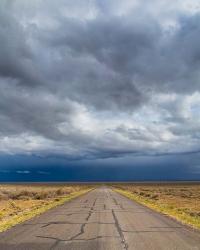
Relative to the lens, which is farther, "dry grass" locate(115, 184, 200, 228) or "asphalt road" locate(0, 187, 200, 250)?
Answer: "dry grass" locate(115, 184, 200, 228)

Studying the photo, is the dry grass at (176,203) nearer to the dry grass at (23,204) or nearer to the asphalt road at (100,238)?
the asphalt road at (100,238)

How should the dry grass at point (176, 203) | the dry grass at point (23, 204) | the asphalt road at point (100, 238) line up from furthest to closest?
the dry grass at point (176, 203) < the dry grass at point (23, 204) < the asphalt road at point (100, 238)

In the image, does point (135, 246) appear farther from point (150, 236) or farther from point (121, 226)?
point (121, 226)

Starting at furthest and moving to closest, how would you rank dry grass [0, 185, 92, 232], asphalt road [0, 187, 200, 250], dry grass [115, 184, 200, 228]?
dry grass [115, 184, 200, 228], dry grass [0, 185, 92, 232], asphalt road [0, 187, 200, 250]

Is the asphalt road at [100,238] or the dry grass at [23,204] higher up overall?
the dry grass at [23,204]

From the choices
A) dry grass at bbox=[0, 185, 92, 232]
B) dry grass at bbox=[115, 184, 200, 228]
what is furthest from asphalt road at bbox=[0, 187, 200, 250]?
dry grass at bbox=[115, 184, 200, 228]

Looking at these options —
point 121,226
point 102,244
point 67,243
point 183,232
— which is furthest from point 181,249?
point 121,226

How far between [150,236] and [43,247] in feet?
15.5

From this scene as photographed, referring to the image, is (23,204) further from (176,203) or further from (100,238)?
(100,238)

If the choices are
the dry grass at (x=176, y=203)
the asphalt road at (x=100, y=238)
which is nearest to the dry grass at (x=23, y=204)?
the asphalt road at (x=100, y=238)

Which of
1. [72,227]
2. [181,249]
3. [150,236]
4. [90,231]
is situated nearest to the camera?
[181,249]

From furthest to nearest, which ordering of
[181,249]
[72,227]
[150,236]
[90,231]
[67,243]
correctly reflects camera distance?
1. [72,227]
2. [90,231]
3. [150,236]
4. [67,243]
5. [181,249]

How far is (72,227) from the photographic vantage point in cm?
1728

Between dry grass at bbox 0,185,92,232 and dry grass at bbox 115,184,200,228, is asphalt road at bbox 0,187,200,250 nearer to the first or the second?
dry grass at bbox 0,185,92,232
